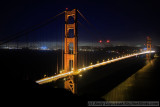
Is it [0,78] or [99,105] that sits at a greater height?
[0,78]

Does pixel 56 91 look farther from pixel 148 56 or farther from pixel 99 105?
pixel 148 56

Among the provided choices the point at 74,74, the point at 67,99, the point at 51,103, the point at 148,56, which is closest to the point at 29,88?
the point at 51,103

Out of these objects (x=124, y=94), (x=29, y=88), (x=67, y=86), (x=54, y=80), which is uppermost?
(x=29, y=88)

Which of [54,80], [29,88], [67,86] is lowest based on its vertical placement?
[67,86]

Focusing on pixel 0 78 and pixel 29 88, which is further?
pixel 0 78

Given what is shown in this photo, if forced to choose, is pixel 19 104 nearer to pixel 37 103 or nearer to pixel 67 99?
pixel 37 103

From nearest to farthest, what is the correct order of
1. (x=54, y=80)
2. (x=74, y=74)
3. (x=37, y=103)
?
(x=37, y=103) → (x=54, y=80) → (x=74, y=74)

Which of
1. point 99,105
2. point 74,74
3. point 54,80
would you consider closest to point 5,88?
point 99,105

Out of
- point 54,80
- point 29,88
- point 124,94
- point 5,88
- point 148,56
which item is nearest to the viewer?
point 5,88

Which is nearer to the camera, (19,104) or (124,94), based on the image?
(19,104)
